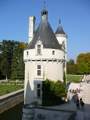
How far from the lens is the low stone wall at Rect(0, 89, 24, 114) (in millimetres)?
29591

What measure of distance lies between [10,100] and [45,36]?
38.6ft

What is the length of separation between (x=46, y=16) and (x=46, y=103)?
866 cm

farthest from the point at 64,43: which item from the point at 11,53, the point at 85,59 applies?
the point at 85,59

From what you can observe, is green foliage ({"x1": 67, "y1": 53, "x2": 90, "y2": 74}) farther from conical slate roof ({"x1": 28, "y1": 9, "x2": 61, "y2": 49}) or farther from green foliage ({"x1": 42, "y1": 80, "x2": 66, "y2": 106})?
green foliage ({"x1": 42, "y1": 80, "x2": 66, "y2": 106})

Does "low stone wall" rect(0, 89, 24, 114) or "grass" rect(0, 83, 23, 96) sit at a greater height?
"grass" rect(0, 83, 23, 96)

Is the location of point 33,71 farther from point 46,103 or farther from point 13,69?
point 13,69

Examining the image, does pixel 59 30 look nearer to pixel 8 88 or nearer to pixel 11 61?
pixel 8 88

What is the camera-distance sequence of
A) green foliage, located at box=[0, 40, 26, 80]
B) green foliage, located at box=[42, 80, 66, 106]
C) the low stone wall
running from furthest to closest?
green foliage, located at box=[0, 40, 26, 80] → the low stone wall → green foliage, located at box=[42, 80, 66, 106]

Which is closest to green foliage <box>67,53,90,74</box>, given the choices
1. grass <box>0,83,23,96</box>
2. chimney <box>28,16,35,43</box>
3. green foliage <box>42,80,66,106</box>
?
grass <box>0,83,23,96</box>

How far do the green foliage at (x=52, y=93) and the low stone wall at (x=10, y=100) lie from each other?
807 cm

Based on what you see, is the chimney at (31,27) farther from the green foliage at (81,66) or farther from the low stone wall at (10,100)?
the green foliage at (81,66)

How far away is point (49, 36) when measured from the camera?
24547mm

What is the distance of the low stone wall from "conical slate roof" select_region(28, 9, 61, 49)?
8858 millimetres

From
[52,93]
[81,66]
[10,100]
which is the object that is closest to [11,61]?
[81,66]
